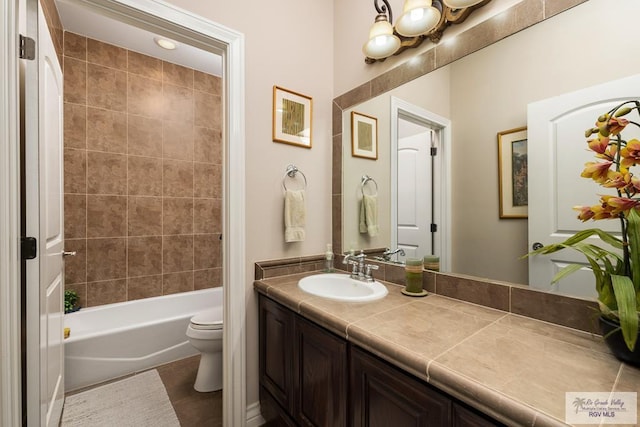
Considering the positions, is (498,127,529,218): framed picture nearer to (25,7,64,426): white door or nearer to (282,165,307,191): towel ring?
(282,165,307,191): towel ring

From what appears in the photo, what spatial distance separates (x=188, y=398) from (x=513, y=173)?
223cm

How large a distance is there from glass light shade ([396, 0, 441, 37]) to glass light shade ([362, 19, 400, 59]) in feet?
0.37

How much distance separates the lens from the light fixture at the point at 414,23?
118 cm

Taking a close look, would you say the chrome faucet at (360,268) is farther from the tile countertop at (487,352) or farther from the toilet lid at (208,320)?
the toilet lid at (208,320)

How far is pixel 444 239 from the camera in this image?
1308mm

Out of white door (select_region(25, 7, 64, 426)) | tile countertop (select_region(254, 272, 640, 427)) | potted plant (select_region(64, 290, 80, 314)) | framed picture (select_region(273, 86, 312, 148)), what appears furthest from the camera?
potted plant (select_region(64, 290, 80, 314))

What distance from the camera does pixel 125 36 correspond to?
2.29m

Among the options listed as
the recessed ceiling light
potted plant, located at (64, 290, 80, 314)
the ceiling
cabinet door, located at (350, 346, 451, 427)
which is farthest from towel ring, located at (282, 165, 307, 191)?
potted plant, located at (64, 290, 80, 314)

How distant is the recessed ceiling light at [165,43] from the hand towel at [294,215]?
1897 millimetres

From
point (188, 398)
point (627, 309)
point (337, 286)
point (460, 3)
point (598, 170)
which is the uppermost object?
point (460, 3)

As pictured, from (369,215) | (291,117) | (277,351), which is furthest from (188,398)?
(291,117)

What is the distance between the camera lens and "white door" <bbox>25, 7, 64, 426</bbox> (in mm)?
1089

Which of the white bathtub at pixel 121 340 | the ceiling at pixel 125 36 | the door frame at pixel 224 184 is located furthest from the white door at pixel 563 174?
the white bathtub at pixel 121 340

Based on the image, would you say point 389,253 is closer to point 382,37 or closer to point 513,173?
point 513,173
